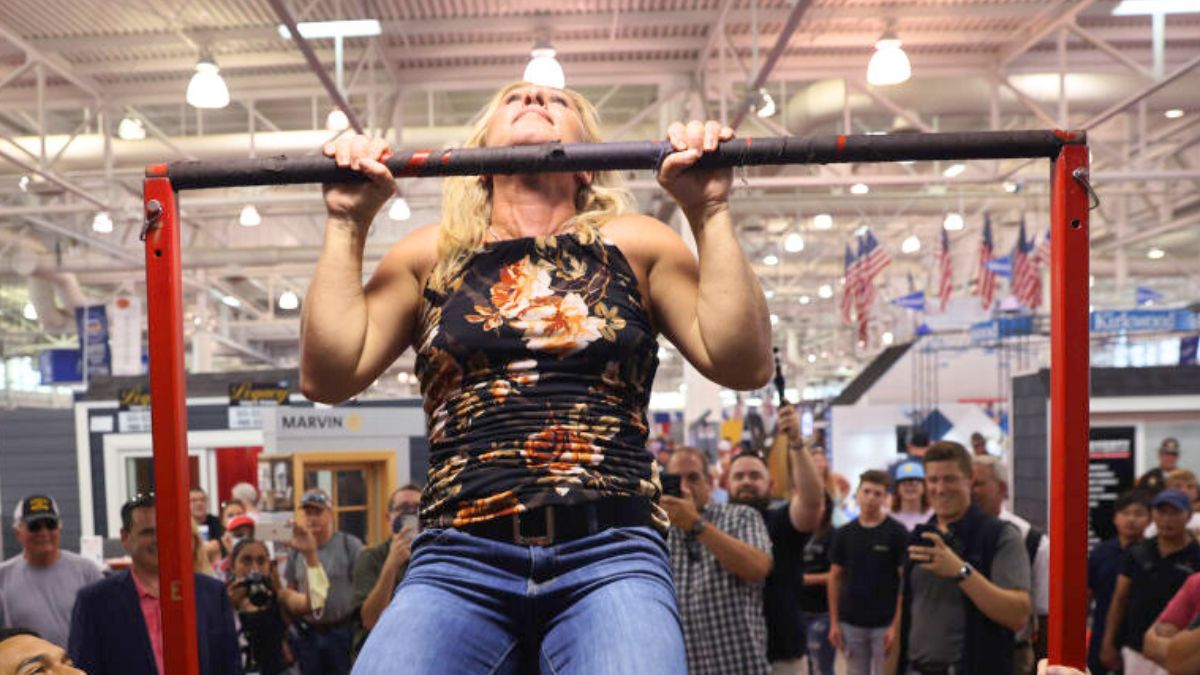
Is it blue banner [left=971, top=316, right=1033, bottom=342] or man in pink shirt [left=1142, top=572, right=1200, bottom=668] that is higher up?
blue banner [left=971, top=316, right=1033, bottom=342]

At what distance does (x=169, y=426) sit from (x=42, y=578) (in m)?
4.66

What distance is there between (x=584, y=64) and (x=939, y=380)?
381 inches

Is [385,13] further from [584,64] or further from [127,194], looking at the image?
[127,194]

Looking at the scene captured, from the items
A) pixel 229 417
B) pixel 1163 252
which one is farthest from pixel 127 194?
pixel 1163 252

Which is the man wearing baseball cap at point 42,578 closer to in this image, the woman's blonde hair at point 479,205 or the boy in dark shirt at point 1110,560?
the woman's blonde hair at point 479,205

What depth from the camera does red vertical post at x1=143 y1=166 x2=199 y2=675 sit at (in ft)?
5.89

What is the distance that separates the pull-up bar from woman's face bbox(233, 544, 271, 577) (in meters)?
4.61

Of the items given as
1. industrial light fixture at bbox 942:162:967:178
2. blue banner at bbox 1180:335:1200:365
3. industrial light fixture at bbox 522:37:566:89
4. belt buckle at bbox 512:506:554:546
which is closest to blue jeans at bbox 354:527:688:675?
belt buckle at bbox 512:506:554:546

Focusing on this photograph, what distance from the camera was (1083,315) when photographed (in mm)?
1824

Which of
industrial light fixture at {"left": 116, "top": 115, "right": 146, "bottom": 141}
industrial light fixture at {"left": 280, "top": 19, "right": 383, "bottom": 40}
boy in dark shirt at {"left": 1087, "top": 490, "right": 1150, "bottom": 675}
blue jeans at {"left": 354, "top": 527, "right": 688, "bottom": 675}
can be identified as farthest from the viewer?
industrial light fixture at {"left": 116, "top": 115, "right": 146, "bottom": 141}

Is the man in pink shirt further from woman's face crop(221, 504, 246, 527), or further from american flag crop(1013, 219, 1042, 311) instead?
american flag crop(1013, 219, 1042, 311)

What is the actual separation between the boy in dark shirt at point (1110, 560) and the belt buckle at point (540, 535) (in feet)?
18.2

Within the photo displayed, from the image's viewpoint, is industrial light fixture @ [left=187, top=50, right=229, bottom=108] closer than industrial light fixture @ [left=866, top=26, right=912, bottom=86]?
No

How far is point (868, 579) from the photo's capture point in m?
6.64
